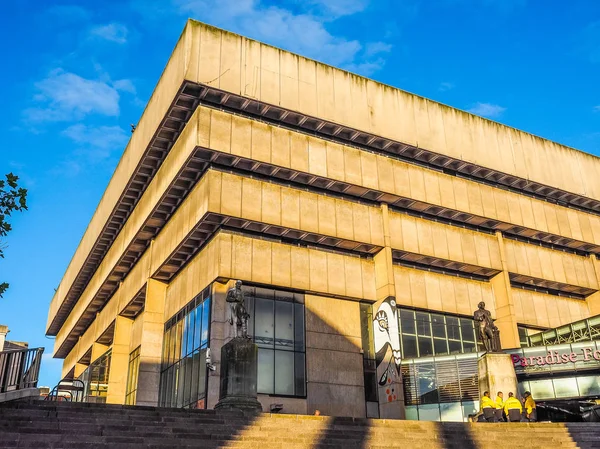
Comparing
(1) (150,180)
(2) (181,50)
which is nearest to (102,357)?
(1) (150,180)

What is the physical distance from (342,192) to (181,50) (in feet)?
42.4

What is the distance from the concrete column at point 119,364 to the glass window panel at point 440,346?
2307 centimetres

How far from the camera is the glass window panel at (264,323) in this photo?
113 ft

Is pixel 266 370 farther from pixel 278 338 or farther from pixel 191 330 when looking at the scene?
pixel 191 330

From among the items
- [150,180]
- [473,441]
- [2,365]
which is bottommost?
[473,441]

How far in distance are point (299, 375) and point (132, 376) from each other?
17335 mm

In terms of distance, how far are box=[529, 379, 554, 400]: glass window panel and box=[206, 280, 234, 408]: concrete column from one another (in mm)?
17940

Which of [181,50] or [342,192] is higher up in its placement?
[181,50]

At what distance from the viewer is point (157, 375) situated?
136 feet

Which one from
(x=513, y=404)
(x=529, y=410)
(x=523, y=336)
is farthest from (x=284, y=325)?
(x=523, y=336)

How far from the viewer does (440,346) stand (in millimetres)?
40719

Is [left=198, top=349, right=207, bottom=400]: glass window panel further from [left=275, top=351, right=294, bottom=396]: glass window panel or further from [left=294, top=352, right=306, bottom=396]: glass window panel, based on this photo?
[left=294, top=352, right=306, bottom=396]: glass window panel

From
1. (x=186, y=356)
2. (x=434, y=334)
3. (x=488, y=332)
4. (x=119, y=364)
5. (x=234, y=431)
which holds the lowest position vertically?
(x=234, y=431)

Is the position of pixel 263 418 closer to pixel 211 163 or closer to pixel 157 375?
pixel 211 163
